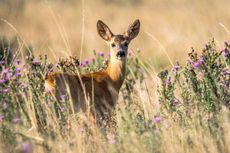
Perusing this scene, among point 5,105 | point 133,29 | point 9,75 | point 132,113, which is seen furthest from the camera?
point 133,29

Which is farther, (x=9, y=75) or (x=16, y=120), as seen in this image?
(x=9, y=75)

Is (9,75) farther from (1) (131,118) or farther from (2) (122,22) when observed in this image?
(2) (122,22)

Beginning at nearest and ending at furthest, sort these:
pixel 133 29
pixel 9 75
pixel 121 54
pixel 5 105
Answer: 1. pixel 5 105
2. pixel 9 75
3. pixel 121 54
4. pixel 133 29

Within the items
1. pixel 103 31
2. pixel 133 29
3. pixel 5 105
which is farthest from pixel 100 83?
pixel 5 105

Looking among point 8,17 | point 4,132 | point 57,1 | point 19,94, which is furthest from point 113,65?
point 57,1

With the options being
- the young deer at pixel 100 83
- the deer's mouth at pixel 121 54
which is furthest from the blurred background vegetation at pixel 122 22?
the deer's mouth at pixel 121 54

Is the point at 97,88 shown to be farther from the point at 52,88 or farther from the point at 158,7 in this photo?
the point at 158,7

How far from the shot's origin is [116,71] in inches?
361

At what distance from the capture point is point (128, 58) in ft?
30.2

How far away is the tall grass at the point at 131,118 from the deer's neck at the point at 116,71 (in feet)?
2.84

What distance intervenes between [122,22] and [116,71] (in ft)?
46.7

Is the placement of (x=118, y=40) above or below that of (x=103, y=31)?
below

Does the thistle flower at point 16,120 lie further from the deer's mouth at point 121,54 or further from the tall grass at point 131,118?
the deer's mouth at point 121,54

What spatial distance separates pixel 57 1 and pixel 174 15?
6727 mm
